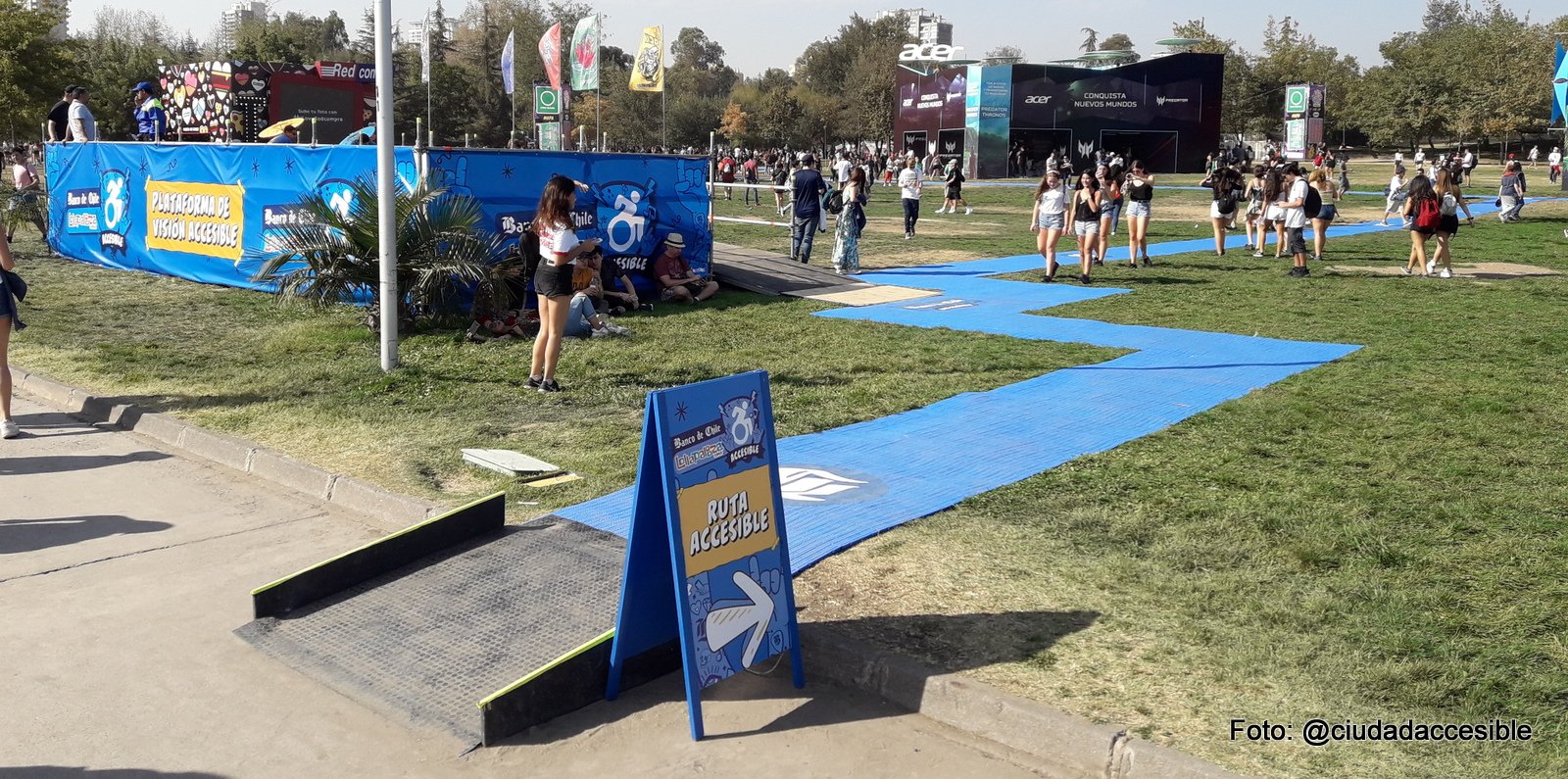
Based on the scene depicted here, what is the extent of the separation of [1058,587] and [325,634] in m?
3.17

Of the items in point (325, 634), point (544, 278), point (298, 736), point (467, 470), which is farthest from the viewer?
point (544, 278)

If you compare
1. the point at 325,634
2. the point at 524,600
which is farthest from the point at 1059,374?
the point at 325,634

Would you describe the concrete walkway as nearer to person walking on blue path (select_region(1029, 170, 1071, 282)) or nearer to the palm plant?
the palm plant

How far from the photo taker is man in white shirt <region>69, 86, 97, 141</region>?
19.4m

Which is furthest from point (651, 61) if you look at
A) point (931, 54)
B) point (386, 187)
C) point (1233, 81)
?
point (1233, 81)

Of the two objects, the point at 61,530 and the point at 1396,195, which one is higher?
the point at 1396,195

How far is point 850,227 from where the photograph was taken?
1886 cm

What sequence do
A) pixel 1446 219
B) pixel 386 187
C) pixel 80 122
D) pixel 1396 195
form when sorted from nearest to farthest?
pixel 386 187 < pixel 1446 219 < pixel 80 122 < pixel 1396 195

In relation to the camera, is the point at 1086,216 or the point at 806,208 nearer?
the point at 1086,216

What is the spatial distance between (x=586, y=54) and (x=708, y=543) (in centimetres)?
3124

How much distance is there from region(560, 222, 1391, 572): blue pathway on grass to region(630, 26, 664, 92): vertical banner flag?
19.2 meters

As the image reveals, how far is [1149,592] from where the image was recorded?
5520 millimetres

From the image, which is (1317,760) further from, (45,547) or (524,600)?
(45,547)

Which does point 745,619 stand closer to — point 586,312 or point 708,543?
point 708,543
